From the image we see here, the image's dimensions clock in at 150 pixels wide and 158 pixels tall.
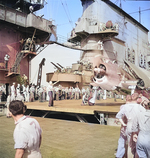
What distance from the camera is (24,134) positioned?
64.7 inches

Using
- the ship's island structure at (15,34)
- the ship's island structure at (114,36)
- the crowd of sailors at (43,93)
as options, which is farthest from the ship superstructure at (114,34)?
the ship's island structure at (15,34)

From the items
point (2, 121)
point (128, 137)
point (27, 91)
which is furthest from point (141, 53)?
point (27, 91)

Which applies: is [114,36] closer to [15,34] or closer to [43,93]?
[43,93]

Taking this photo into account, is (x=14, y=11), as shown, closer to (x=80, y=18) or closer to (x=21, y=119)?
(x=80, y=18)

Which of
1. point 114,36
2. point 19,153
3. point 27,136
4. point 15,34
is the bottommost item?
point 19,153

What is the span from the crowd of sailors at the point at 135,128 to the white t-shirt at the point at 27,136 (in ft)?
3.40

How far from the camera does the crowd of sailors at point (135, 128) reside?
2047 mm

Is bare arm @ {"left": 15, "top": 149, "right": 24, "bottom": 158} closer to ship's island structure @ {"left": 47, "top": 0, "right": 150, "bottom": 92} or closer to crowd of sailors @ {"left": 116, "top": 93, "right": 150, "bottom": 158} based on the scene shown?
crowd of sailors @ {"left": 116, "top": 93, "right": 150, "bottom": 158}

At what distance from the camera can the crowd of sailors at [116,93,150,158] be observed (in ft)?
6.72

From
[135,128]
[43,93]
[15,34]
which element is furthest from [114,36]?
[15,34]

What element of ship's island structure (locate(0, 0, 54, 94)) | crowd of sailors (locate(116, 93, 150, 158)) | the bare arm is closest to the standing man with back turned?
the bare arm

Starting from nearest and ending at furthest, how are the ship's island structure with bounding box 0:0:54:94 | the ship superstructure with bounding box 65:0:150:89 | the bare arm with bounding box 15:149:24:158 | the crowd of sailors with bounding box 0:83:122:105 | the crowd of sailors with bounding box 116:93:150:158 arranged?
the bare arm with bounding box 15:149:24:158, the crowd of sailors with bounding box 116:93:150:158, the ship superstructure with bounding box 65:0:150:89, the crowd of sailors with bounding box 0:83:122:105, the ship's island structure with bounding box 0:0:54:94

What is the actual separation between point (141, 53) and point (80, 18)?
66.9 inches

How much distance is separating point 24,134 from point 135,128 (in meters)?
1.26
